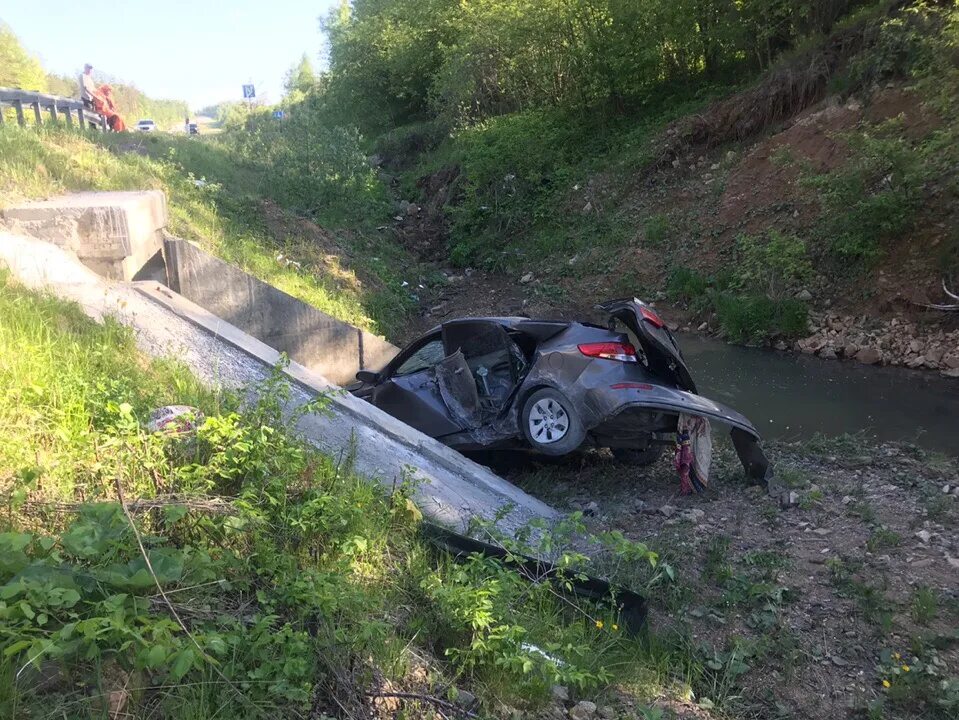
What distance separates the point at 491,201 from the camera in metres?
20.1

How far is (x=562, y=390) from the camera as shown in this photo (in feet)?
20.4

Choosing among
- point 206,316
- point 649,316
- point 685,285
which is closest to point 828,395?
point 685,285

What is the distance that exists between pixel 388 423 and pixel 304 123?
19.9 meters

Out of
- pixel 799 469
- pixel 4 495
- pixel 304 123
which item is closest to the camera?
pixel 4 495

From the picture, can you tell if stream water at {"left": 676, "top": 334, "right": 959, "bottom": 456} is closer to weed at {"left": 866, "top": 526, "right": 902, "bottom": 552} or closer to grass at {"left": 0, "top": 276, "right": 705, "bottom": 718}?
weed at {"left": 866, "top": 526, "right": 902, "bottom": 552}

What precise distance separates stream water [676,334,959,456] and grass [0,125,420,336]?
586cm

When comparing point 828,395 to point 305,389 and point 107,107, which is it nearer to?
point 305,389

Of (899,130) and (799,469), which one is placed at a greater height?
(899,130)

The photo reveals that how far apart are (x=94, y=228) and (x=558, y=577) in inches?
231

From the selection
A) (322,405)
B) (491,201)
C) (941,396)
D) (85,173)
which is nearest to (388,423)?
(322,405)

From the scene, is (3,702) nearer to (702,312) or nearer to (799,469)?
(799,469)

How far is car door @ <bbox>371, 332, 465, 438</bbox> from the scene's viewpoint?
7.13 metres

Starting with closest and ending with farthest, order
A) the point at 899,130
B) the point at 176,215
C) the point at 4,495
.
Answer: the point at 4,495, the point at 176,215, the point at 899,130

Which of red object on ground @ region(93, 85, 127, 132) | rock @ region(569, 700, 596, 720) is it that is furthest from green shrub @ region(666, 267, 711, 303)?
red object on ground @ region(93, 85, 127, 132)
